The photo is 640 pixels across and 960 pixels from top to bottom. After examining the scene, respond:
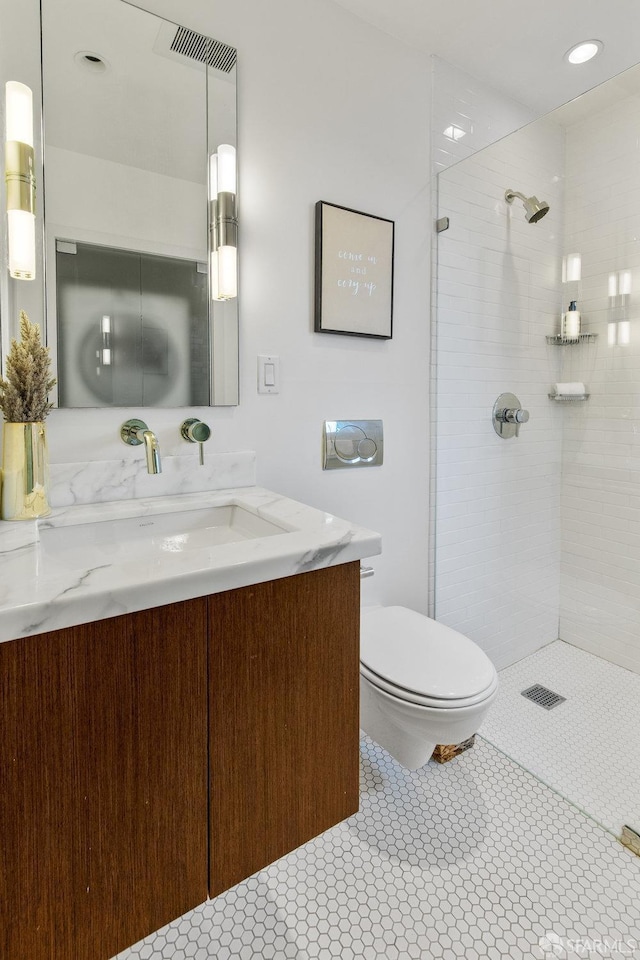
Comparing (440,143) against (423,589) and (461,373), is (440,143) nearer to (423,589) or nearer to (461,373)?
(461,373)

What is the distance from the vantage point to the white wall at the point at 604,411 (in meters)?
1.82

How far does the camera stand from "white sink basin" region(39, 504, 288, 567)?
1009 mm

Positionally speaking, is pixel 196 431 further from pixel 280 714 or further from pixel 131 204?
pixel 280 714

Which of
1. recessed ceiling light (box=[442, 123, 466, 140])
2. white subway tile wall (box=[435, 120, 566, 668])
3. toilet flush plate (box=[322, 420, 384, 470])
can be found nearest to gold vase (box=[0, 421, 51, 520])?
toilet flush plate (box=[322, 420, 384, 470])

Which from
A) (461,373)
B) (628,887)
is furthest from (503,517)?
(628,887)

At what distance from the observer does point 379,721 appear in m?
1.37

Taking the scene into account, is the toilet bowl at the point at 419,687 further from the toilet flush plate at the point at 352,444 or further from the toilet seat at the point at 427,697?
the toilet flush plate at the point at 352,444

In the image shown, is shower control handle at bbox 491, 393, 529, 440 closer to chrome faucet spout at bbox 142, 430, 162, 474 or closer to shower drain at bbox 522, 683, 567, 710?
shower drain at bbox 522, 683, 567, 710

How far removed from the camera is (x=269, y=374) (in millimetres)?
1485

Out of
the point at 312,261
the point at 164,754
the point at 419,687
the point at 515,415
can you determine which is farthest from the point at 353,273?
the point at 164,754

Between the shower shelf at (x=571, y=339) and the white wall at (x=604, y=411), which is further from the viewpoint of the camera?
the shower shelf at (x=571, y=339)

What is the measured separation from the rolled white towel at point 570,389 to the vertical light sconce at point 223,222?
1424 millimetres

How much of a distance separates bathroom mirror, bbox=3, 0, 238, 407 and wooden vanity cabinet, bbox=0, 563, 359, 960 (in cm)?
76

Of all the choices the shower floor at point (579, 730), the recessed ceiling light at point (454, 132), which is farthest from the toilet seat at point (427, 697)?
the recessed ceiling light at point (454, 132)
